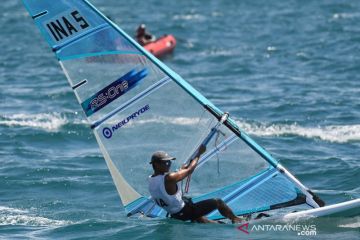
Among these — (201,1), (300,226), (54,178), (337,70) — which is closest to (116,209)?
(54,178)

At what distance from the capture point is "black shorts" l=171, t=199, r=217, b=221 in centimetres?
1089

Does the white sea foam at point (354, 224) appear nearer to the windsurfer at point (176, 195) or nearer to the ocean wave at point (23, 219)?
the windsurfer at point (176, 195)

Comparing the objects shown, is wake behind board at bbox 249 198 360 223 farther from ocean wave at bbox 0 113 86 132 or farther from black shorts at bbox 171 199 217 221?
ocean wave at bbox 0 113 86 132

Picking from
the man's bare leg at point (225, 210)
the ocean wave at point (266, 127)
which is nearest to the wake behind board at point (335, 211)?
the man's bare leg at point (225, 210)

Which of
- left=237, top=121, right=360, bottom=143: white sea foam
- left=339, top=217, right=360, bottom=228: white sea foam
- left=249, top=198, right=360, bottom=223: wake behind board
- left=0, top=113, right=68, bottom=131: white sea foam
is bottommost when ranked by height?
left=0, top=113, right=68, bottom=131: white sea foam

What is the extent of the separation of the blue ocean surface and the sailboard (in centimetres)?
65

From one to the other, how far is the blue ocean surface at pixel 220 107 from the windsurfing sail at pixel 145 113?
0.70 meters

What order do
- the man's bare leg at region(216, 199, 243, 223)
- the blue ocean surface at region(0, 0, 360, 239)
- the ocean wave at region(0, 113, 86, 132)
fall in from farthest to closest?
the ocean wave at region(0, 113, 86, 132), the blue ocean surface at region(0, 0, 360, 239), the man's bare leg at region(216, 199, 243, 223)

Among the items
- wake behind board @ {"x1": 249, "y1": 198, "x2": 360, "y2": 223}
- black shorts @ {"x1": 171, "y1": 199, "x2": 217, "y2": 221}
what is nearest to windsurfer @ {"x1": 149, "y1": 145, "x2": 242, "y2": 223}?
black shorts @ {"x1": 171, "y1": 199, "x2": 217, "y2": 221}

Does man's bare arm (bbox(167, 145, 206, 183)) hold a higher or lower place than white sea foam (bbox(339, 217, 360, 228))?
higher

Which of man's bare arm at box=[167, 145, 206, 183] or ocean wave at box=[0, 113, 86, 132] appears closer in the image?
man's bare arm at box=[167, 145, 206, 183]

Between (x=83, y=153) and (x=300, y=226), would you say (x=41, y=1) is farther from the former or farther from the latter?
(x=83, y=153)

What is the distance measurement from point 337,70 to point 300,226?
13.7 meters

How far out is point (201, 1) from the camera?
141 ft
